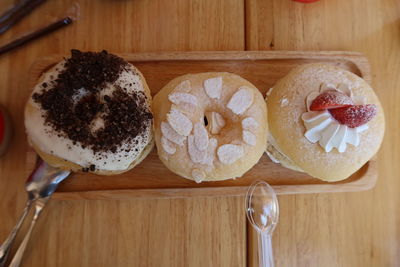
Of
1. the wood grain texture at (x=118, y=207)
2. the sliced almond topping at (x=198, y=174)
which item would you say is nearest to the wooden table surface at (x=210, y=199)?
the wood grain texture at (x=118, y=207)

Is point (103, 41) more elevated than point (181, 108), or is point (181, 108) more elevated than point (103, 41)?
point (103, 41)

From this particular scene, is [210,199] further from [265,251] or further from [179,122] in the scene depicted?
[179,122]

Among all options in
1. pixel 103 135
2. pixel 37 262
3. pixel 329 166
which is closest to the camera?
pixel 103 135

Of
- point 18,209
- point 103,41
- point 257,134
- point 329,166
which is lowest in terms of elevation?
point 18,209

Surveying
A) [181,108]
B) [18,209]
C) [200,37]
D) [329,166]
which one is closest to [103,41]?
[200,37]

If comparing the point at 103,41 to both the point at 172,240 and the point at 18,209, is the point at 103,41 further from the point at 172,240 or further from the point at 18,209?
the point at 172,240

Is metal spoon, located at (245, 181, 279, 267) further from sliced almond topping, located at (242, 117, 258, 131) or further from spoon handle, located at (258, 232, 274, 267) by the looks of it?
sliced almond topping, located at (242, 117, 258, 131)

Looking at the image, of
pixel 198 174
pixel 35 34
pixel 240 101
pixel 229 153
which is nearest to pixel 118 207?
pixel 198 174

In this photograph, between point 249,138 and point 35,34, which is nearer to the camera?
point 249,138
